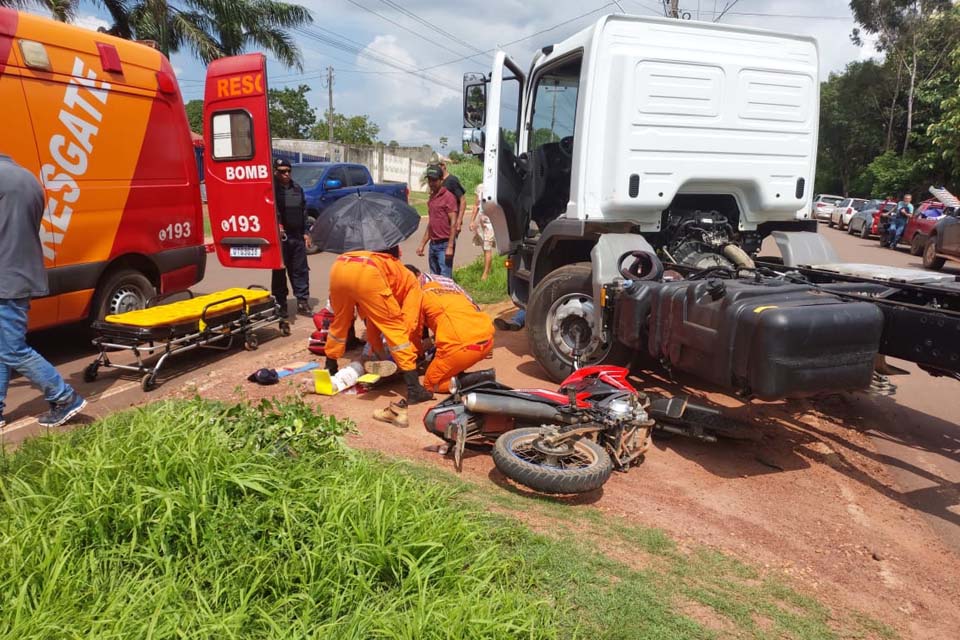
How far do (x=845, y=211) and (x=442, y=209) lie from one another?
22.9m

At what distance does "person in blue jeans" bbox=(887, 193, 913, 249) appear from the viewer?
1800 cm

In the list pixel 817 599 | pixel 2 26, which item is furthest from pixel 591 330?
pixel 2 26

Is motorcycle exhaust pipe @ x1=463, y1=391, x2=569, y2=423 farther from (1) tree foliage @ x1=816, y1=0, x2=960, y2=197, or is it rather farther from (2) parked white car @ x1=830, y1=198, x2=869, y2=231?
(1) tree foliage @ x1=816, y1=0, x2=960, y2=197

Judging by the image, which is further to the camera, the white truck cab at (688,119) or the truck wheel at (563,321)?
the truck wheel at (563,321)

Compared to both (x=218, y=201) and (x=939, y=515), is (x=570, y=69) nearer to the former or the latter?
(x=218, y=201)

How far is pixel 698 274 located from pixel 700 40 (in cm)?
186

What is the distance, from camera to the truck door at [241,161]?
6379mm

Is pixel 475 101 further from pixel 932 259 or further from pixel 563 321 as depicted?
pixel 932 259

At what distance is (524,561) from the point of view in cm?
253

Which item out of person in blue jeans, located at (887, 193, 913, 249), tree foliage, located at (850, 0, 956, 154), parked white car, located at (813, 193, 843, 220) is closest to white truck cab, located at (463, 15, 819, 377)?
person in blue jeans, located at (887, 193, 913, 249)

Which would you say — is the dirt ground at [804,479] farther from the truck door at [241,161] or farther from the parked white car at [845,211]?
the parked white car at [845,211]

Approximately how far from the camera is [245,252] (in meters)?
6.77

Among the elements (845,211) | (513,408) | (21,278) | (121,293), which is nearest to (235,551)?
(513,408)

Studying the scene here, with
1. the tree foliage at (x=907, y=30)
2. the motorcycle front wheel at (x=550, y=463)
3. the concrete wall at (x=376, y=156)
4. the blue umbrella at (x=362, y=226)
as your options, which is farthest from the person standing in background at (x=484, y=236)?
the tree foliage at (x=907, y=30)
